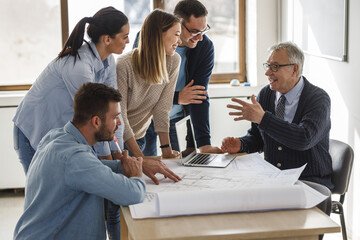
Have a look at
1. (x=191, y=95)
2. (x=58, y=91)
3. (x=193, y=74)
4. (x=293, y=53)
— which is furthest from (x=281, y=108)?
(x=58, y=91)

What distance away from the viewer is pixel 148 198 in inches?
75.6

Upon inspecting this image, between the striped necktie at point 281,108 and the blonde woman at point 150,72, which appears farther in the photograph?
the striped necktie at point 281,108

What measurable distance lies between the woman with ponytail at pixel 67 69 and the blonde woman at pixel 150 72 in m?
0.13

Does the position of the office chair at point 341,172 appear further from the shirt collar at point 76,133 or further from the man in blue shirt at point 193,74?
the shirt collar at point 76,133

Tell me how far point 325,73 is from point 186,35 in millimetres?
1200

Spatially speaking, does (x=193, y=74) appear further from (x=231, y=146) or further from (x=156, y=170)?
(x=156, y=170)

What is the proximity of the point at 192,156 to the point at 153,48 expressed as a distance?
55 centimetres

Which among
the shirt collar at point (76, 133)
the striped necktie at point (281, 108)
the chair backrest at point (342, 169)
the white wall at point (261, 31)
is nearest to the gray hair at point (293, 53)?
the striped necktie at point (281, 108)

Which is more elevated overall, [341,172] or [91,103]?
[91,103]

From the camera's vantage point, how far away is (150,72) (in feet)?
8.17

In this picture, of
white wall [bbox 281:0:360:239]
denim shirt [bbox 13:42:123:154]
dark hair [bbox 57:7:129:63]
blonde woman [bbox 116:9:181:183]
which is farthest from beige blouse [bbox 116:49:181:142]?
white wall [bbox 281:0:360:239]

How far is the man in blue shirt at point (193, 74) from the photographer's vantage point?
2.86 m

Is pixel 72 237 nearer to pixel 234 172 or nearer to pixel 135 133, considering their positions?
pixel 234 172

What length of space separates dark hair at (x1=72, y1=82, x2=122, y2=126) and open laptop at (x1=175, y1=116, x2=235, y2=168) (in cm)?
51
